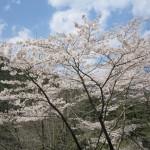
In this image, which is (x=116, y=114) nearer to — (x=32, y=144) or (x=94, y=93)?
(x=32, y=144)

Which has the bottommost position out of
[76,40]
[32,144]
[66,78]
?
[32,144]

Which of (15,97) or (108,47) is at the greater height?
(108,47)

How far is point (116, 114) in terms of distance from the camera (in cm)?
2019

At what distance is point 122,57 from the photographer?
5.96 meters

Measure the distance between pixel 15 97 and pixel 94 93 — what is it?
7.95 ft

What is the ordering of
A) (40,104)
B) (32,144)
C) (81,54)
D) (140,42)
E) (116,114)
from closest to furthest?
(81,54) < (140,42) < (40,104) < (32,144) < (116,114)

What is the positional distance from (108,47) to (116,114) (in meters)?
15.3

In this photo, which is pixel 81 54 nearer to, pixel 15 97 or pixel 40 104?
pixel 15 97

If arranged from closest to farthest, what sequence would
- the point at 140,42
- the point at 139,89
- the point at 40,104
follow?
the point at 140,42 → the point at 40,104 → the point at 139,89

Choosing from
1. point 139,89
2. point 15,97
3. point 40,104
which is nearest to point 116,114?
point 139,89

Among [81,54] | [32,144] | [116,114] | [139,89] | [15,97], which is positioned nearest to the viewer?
[81,54]

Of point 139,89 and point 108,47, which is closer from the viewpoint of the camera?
point 108,47

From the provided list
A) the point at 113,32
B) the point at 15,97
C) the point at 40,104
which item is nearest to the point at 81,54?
the point at 113,32

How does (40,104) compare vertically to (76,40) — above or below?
below
